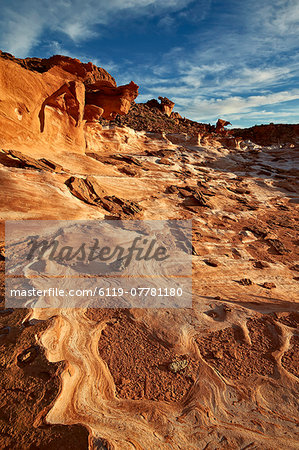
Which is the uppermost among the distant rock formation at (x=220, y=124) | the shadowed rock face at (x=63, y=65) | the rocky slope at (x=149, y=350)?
the distant rock formation at (x=220, y=124)

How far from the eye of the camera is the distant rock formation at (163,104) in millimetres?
60656

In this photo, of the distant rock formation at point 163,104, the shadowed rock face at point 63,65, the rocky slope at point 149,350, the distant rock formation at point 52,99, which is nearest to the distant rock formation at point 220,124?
the distant rock formation at point 163,104

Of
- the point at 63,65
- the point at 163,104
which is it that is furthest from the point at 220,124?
the point at 63,65

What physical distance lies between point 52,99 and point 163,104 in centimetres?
5317

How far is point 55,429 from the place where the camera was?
3.09 metres

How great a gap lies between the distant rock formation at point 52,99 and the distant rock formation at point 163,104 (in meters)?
45.3

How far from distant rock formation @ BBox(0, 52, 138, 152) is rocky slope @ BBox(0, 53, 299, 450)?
0.12 metres

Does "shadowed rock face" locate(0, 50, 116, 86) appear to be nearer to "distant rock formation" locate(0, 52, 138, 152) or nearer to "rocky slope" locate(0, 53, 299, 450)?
"distant rock formation" locate(0, 52, 138, 152)

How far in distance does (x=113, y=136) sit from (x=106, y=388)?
25271mm

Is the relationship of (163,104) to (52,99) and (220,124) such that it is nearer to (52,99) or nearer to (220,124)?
(220,124)

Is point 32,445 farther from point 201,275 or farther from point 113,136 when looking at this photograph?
point 113,136

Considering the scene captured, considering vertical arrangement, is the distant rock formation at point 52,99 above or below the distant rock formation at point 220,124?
below

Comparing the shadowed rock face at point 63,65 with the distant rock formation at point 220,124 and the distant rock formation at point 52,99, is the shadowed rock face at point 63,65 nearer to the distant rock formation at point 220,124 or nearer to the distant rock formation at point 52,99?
the distant rock formation at point 52,99

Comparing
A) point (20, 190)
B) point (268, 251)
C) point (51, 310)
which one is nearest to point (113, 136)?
point (20, 190)
